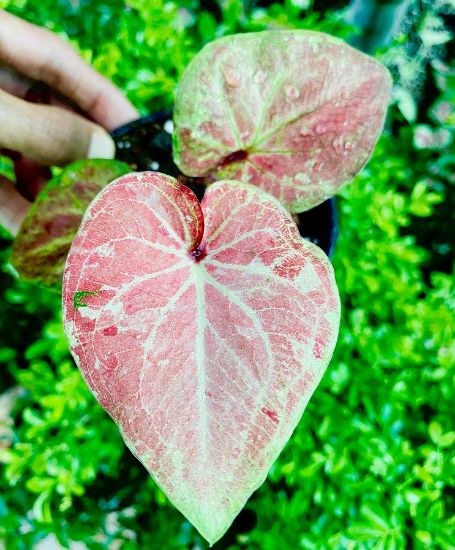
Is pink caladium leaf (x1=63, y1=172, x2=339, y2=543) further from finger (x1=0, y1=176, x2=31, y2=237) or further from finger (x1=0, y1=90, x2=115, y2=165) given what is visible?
finger (x1=0, y1=176, x2=31, y2=237)

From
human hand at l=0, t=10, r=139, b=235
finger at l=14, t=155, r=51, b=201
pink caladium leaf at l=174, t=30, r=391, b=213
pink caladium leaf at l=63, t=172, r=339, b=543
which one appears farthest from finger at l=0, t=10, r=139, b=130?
pink caladium leaf at l=63, t=172, r=339, b=543

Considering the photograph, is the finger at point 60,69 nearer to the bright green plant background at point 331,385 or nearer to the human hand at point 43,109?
the human hand at point 43,109

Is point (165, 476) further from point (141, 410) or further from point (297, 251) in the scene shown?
point (297, 251)

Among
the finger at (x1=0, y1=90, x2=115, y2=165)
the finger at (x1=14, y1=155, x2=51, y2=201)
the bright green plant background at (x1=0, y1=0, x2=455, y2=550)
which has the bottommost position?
the bright green plant background at (x1=0, y1=0, x2=455, y2=550)

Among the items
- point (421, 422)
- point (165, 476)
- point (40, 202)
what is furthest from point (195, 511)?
point (421, 422)

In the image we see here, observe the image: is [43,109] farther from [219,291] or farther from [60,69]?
[219,291]

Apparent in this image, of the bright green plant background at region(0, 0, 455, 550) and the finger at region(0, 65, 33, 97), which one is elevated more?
the finger at region(0, 65, 33, 97)

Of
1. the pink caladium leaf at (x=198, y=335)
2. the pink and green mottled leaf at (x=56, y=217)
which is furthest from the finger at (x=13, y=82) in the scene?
A: the pink caladium leaf at (x=198, y=335)
